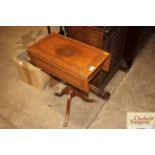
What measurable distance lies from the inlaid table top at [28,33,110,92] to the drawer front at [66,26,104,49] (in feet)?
0.26

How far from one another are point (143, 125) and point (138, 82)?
101 cm

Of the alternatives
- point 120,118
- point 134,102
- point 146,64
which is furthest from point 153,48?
point 120,118

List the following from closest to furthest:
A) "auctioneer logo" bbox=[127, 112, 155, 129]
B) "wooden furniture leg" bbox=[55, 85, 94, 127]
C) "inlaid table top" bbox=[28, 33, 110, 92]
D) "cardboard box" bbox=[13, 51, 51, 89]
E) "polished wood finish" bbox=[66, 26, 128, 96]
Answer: "auctioneer logo" bbox=[127, 112, 155, 129]
"inlaid table top" bbox=[28, 33, 110, 92]
"polished wood finish" bbox=[66, 26, 128, 96]
"wooden furniture leg" bbox=[55, 85, 94, 127]
"cardboard box" bbox=[13, 51, 51, 89]

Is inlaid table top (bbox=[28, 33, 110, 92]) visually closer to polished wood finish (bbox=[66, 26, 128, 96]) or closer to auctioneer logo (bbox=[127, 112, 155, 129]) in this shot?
polished wood finish (bbox=[66, 26, 128, 96])

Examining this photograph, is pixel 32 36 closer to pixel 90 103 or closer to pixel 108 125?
pixel 90 103

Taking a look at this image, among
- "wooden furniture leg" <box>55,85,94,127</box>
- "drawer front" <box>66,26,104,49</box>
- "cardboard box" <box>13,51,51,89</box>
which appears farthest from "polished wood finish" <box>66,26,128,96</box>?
"cardboard box" <box>13,51,51,89</box>

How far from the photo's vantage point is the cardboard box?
202 centimetres

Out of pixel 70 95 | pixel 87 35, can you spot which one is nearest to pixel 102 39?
pixel 87 35

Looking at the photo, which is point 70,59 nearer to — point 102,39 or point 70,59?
point 70,59

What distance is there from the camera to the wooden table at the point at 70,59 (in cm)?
147

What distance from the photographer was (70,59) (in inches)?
61.7

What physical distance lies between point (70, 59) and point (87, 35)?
1.12 ft

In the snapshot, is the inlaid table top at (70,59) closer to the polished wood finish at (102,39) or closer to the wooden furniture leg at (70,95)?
the polished wood finish at (102,39)
